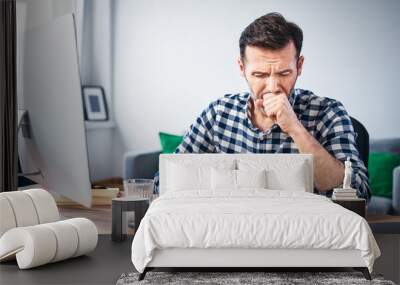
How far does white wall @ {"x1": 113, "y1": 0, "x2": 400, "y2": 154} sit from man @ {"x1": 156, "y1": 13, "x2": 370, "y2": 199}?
9cm

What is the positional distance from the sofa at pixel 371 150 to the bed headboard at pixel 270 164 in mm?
382

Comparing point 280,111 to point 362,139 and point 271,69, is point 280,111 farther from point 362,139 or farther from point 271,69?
point 362,139

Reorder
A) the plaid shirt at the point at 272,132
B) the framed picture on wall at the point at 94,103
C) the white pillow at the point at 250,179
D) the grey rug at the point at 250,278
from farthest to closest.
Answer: the framed picture on wall at the point at 94,103 < the plaid shirt at the point at 272,132 < the white pillow at the point at 250,179 < the grey rug at the point at 250,278

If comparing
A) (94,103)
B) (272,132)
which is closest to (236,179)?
(272,132)

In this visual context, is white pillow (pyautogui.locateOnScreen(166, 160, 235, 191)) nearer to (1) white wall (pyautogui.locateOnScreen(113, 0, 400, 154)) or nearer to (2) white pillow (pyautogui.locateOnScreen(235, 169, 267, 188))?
(2) white pillow (pyautogui.locateOnScreen(235, 169, 267, 188))

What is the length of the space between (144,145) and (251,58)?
127 cm

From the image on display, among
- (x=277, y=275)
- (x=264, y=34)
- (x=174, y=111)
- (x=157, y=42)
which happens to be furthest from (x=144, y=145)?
(x=277, y=275)

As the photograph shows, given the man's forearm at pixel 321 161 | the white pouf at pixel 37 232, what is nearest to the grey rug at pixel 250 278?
the white pouf at pixel 37 232

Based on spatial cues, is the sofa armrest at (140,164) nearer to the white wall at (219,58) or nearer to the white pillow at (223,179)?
the white wall at (219,58)

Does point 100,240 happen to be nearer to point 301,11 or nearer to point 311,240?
point 311,240

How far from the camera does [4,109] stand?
6.44 meters

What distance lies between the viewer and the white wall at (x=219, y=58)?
644 centimetres

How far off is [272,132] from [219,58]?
842mm

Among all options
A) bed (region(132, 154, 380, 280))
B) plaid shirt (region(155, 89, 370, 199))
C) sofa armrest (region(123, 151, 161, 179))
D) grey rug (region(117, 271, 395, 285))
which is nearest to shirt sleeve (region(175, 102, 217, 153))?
plaid shirt (region(155, 89, 370, 199))
